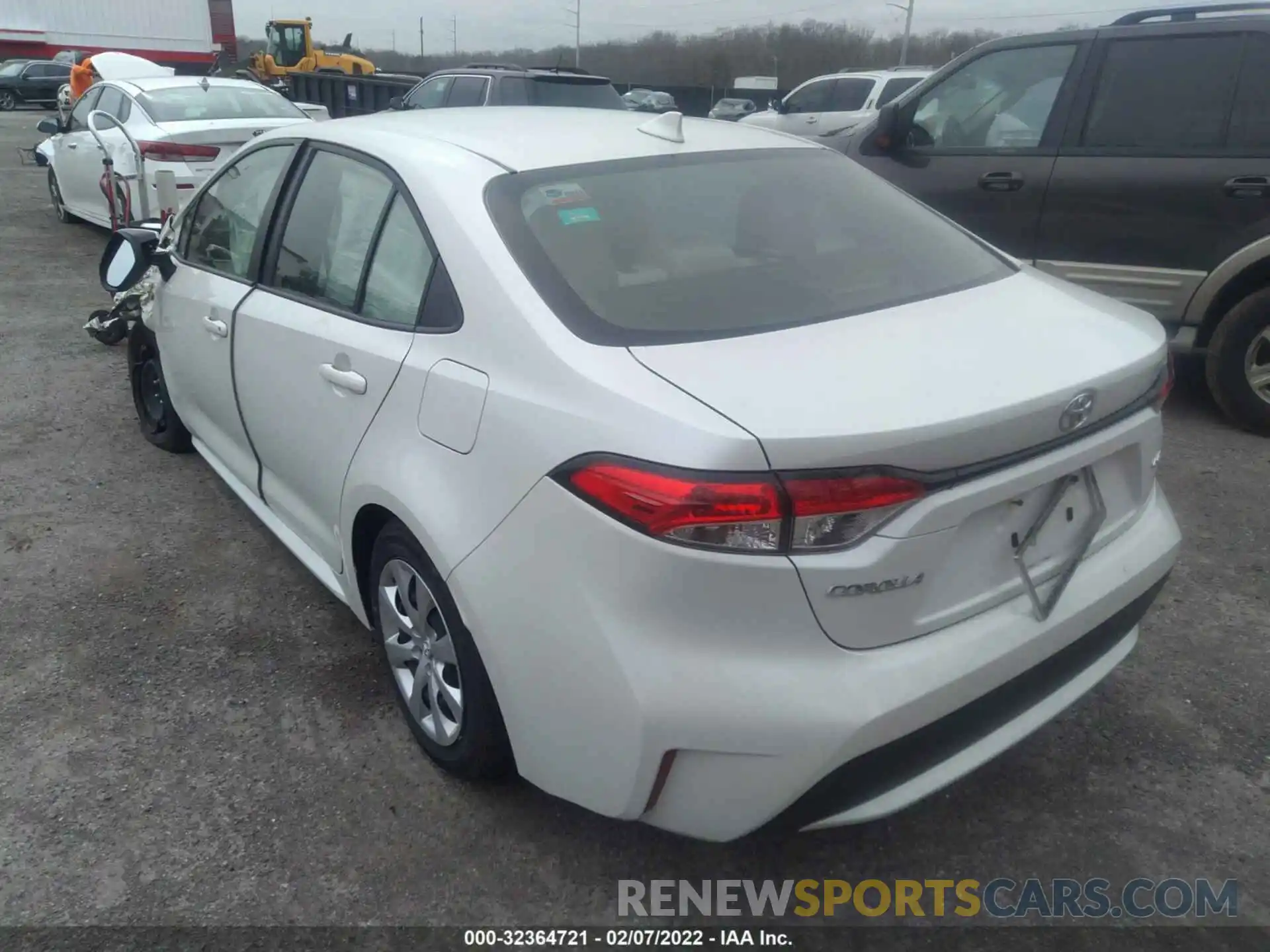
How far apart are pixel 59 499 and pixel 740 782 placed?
11.9 feet

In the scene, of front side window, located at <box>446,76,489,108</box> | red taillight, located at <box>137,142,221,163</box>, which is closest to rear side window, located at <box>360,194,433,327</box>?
red taillight, located at <box>137,142,221,163</box>

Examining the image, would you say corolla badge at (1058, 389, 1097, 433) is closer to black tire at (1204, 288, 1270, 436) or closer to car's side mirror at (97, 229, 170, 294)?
black tire at (1204, 288, 1270, 436)

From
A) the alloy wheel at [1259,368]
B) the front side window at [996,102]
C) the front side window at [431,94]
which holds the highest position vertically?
the front side window at [996,102]

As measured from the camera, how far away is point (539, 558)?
6.44 ft

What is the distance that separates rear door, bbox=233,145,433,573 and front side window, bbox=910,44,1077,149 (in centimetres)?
392

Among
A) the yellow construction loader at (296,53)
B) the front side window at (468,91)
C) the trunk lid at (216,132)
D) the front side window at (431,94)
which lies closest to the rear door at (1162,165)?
the trunk lid at (216,132)

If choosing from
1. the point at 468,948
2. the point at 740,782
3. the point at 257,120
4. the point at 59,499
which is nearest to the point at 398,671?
the point at 468,948

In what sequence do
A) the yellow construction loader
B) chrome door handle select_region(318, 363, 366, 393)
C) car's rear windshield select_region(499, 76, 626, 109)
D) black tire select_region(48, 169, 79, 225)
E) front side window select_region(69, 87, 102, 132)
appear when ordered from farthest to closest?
the yellow construction loader, black tire select_region(48, 169, 79, 225), car's rear windshield select_region(499, 76, 626, 109), front side window select_region(69, 87, 102, 132), chrome door handle select_region(318, 363, 366, 393)

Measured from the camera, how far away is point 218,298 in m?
3.46

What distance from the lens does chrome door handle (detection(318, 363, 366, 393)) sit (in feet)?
8.37

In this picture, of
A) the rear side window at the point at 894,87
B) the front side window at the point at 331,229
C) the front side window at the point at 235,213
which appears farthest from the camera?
the rear side window at the point at 894,87

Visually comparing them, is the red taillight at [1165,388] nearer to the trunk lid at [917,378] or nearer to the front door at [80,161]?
the trunk lid at [917,378]

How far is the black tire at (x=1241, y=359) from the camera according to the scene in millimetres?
4770

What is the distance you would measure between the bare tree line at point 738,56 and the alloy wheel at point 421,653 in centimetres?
5211
